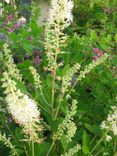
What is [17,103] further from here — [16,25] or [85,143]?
[16,25]

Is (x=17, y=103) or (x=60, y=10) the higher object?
(x=60, y=10)

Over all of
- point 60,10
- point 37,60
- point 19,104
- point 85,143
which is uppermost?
point 60,10

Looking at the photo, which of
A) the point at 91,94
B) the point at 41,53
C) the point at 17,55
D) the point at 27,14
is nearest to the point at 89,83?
the point at 91,94

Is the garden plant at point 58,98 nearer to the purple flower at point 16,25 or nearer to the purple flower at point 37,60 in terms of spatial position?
the purple flower at point 37,60

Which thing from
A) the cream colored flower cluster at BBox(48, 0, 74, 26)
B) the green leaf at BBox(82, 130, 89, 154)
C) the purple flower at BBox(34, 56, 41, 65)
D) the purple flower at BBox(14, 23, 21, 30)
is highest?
the cream colored flower cluster at BBox(48, 0, 74, 26)

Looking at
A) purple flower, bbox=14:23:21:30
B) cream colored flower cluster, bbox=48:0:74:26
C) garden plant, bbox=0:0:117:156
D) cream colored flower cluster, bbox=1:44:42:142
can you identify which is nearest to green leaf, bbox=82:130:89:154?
garden plant, bbox=0:0:117:156

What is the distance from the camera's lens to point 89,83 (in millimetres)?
2240

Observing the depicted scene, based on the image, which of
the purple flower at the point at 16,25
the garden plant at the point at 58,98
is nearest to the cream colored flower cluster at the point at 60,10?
the garden plant at the point at 58,98

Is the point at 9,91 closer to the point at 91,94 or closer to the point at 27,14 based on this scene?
the point at 91,94

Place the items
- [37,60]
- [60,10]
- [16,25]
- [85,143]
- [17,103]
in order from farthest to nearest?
[16,25]
[37,60]
[85,143]
[60,10]
[17,103]

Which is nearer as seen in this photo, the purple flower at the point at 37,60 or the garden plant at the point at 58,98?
the garden plant at the point at 58,98

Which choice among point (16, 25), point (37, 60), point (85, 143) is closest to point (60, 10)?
point (85, 143)

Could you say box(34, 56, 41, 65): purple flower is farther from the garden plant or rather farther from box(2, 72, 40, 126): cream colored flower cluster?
box(2, 72, 40, 126): cream colored flower cluster

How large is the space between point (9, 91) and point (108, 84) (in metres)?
0.74
